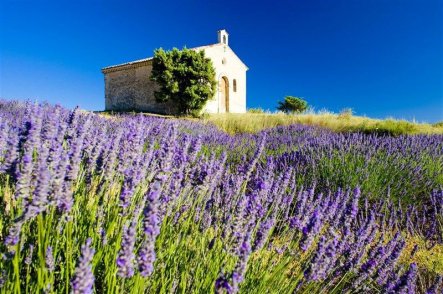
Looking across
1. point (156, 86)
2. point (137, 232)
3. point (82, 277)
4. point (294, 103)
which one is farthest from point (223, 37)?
point (82, 277)

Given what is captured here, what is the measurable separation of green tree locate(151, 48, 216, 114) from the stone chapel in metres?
1.23

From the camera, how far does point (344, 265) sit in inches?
75.5

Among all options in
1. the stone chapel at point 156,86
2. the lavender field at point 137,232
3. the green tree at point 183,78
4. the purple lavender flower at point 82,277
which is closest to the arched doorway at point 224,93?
the stone chapel at point 156,86

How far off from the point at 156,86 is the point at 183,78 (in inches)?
99.1

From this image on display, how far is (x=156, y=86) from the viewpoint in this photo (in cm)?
2175

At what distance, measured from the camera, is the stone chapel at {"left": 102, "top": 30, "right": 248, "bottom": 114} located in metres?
22.3

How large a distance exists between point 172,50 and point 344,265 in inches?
788

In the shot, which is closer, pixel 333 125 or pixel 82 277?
pixel 82 277

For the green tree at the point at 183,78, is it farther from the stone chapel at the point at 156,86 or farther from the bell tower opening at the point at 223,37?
the bell tower opening at the point at 223,37

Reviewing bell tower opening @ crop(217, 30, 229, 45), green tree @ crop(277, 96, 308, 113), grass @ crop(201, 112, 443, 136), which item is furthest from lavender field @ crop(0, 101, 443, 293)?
green tree @ crop(277, 96, 308, 113)

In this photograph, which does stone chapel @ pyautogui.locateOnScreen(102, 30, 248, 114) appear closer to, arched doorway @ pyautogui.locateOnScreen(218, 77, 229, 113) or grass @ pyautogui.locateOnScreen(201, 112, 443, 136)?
arched doorway @ pyautogui.locateOnScreen(218, 77, 229, 113)

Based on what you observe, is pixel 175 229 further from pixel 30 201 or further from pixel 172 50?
pixel 172 50

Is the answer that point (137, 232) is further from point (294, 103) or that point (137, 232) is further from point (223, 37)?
point (294, 103)

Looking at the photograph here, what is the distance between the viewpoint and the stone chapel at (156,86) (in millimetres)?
22344
